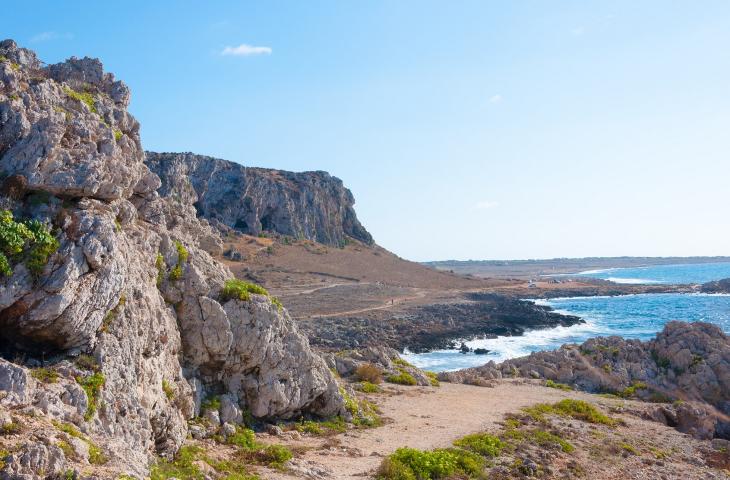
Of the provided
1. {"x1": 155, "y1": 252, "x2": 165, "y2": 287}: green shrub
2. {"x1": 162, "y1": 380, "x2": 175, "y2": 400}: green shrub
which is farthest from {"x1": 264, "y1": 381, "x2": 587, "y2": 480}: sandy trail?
{"x1": 155, "y1": 252, "x2": 165, "y2": 287}: green shrub

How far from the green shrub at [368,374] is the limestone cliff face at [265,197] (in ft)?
216

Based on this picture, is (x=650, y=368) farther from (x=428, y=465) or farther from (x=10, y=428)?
(x=10, y=428)

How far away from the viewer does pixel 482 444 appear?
16.4 meters

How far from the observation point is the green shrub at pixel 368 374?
25047mm

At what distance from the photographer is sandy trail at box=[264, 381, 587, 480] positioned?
14.2 metres

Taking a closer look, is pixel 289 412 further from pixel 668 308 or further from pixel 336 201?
pixel 336 201

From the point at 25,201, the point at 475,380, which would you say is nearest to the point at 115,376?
the point at 25,201

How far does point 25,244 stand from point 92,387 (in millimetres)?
2985

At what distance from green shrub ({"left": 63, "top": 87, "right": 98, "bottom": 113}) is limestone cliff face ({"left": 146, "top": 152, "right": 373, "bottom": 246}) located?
231 feet

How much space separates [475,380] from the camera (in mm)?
29312

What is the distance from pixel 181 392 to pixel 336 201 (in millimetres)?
117092

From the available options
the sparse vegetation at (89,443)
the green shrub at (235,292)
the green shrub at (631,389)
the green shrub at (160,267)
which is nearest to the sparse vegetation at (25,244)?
the sparse vegetation at (89,443)

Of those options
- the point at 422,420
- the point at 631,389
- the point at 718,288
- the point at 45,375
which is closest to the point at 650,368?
the point at 631,389

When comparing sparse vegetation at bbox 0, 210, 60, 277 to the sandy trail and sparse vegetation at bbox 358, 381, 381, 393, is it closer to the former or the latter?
the sandy trail
